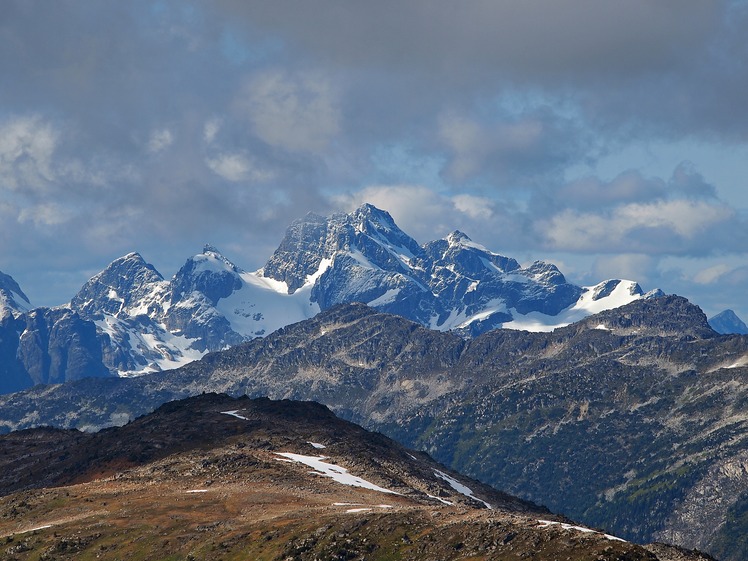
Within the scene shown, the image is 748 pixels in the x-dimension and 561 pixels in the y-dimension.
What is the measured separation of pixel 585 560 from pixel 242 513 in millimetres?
79481

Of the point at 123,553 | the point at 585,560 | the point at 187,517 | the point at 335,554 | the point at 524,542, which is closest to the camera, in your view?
the point at 585,560

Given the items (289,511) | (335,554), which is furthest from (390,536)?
(289,511)

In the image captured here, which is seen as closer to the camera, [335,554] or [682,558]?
[682,558]

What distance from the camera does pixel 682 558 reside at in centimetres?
13500

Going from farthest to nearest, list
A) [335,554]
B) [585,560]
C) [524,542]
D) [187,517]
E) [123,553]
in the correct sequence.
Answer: [187,517], [123,553], [335,554], [524,542], [585,560]

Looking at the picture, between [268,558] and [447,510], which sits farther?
[447,510]

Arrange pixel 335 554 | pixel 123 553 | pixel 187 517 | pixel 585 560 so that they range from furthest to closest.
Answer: pixel 187 517 → pixel 123 553 → pixel 335 554 → pixel 585 560

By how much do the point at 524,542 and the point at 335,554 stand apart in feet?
93.5

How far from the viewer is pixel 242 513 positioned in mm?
193750

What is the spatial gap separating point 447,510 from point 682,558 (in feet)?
164

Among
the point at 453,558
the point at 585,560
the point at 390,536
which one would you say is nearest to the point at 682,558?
the point at 585,560

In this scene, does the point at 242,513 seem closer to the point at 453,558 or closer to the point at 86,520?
the point at 86,520

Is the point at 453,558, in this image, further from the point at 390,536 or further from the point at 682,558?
the point at 682,558

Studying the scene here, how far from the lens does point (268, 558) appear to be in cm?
16112
